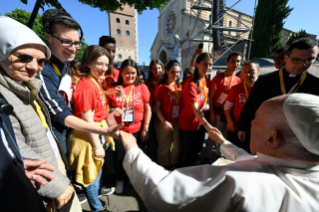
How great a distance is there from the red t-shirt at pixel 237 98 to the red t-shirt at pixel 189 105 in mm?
549

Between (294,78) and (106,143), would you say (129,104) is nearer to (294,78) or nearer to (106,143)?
(106,143)

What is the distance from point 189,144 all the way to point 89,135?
2.00m

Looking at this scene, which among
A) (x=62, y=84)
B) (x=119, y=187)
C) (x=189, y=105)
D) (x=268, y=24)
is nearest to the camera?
(x=62, y=84)

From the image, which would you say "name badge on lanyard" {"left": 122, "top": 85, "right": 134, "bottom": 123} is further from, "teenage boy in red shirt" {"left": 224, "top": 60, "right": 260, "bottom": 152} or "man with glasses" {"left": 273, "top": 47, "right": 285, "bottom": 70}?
"man with glasses" {"left": 273, "top": 47, "right": 285, "bottom": 70}

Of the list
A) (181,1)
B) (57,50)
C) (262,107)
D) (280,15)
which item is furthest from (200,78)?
(181,1)

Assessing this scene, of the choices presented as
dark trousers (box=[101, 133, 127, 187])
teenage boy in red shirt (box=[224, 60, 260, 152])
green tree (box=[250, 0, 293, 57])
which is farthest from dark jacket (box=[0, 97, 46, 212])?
green tree (box=[250, 0, 293, 57])

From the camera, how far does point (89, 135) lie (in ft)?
5.69

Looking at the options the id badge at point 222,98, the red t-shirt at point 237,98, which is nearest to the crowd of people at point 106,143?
the red t-shirt at point 237,98

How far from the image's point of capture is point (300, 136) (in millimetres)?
724

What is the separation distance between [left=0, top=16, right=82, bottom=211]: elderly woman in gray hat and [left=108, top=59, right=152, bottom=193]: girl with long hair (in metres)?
1.30

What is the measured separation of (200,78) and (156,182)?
96.9 inches

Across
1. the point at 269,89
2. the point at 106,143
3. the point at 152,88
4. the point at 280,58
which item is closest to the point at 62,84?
the point at 106,143

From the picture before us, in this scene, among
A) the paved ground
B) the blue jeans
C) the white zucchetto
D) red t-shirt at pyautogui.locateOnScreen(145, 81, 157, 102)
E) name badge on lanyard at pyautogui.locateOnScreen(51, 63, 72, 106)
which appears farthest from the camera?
red t-shirt at pyautogui.locateOnScreen(145, 81, 157, 102)

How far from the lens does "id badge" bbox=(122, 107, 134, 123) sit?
2416mm
